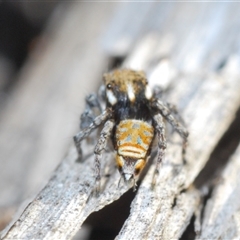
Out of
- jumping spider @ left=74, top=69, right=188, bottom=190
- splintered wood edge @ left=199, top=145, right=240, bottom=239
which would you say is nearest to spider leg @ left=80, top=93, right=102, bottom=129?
jumping spider @ left=74, top=69, right=188, bottom=190

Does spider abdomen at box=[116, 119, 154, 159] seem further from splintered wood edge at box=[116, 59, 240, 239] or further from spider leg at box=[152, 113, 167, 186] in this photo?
splintered wood edge at box=[116, 59, 240, 239]

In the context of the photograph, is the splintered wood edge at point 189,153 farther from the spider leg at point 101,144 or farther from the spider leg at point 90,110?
the spider leg at point 90,110

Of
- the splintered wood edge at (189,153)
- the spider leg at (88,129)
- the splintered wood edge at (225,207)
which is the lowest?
the splintered wood edge at (225,207)

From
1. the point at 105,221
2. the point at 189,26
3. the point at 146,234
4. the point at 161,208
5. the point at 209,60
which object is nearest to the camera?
the point at 146,234

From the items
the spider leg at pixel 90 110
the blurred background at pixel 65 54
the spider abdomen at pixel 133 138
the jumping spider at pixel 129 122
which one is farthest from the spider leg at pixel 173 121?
the blurred background at pixel 65 54

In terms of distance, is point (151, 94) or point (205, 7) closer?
point (151, 94)

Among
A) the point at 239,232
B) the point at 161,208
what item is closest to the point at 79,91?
the point at 161,208

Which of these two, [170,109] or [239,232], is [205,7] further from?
[239,232]

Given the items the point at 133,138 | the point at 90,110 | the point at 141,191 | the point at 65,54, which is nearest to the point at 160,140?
the point at 133,138
